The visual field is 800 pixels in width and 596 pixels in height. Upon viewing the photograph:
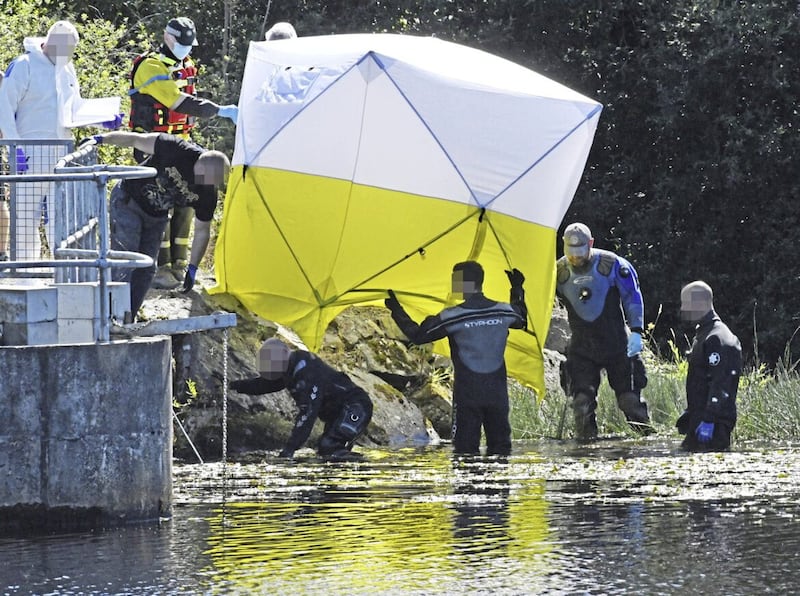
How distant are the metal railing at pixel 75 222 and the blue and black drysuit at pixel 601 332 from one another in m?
4.37

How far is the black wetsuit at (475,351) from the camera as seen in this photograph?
43.4 ft

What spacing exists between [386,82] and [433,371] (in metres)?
3.21

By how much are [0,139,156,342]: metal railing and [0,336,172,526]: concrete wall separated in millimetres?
293

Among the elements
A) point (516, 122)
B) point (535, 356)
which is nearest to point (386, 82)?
point (516, 122)

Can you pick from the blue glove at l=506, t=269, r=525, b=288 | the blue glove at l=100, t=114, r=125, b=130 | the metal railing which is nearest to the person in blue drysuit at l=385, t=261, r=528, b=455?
the blue glove at l=506, t=269, r=525, b=288

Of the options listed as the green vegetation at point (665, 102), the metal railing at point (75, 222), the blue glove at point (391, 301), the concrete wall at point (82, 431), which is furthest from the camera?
the green vegetation at point (665, 102)

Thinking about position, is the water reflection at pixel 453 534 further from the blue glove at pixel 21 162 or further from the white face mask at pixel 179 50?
the white face mask at pixel 179 50

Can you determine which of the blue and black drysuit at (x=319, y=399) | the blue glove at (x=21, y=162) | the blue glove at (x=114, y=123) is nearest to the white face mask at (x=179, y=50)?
the blue glove at (x=114, y=123)

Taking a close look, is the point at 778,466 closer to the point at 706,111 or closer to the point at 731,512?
the point at 731,512

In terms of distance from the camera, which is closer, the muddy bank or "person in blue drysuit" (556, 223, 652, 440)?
the muddy bank

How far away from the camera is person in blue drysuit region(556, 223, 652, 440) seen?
14586 millimetres

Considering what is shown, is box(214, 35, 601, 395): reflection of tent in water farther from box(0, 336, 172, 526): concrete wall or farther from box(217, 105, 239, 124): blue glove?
box(0, 336, 172, 526): concrete wall

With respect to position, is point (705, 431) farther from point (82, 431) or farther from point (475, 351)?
point (82, 431)

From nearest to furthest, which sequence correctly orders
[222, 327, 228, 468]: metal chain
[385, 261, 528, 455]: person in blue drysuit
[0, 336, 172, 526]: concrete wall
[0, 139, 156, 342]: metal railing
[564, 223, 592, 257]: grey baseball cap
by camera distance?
[0, 336, 172, 526]: concrete wall < [0, 139, 156, 342]: metal railing < [222, 327, 228, 468]: metal chain < [385, 261, 528, 455]: person in blue drysuit < [564, 223, 592, 257]: grey baseball cap
